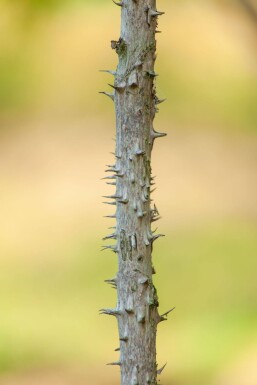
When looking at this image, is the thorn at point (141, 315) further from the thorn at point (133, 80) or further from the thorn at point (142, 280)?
the thorn at point (133, 80)

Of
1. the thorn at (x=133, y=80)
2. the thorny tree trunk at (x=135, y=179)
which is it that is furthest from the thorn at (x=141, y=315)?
the thorn at (x=133, y=80)

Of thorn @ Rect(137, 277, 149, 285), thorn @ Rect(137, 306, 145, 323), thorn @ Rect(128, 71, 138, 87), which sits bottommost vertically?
thorn @ Rect(137, 306, 145, 323)

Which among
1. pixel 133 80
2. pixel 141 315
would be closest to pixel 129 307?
pixel 141 315

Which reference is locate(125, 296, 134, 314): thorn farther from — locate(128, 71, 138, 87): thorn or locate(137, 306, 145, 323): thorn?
locate(128, 71, 138, 87): thorn

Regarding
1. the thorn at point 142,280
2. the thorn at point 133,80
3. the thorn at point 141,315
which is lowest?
the thorn at point 141,315

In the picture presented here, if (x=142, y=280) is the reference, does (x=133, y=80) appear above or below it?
above

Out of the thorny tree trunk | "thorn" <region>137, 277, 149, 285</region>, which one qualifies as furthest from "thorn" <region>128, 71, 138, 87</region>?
"thorn" <region>137, 277, 149, 285</region>

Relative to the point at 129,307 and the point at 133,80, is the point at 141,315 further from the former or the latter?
the point at 133,80

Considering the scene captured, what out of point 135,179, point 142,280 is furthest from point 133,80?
point 142,280
